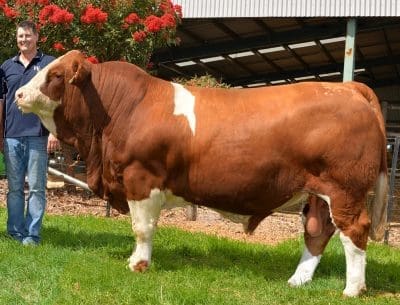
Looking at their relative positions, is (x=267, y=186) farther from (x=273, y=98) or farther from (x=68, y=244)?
(x=68, y=244)

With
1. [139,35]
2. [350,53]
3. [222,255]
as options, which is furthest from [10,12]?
[350,53]

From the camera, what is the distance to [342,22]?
15.0 meters

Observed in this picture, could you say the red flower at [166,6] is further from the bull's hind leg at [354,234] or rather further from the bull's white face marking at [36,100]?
the bull's hind leg at [354,234]

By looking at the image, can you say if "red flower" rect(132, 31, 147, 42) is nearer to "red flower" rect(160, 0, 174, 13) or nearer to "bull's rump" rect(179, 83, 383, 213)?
"red flower" rect(160, 0, 174, 13)

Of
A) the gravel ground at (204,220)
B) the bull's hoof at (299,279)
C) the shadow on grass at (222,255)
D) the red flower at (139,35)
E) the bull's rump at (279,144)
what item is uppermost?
the red flower at (139,35)

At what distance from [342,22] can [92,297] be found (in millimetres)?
12335

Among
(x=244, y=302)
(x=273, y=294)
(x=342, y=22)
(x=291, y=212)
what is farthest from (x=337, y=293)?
(x=342, y=22)

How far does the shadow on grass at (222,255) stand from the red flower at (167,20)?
13.1ft

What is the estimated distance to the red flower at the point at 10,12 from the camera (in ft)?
30.3

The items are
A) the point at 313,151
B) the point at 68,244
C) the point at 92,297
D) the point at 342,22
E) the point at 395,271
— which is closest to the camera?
the point at 92,297

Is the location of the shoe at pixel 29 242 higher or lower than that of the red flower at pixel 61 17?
lower

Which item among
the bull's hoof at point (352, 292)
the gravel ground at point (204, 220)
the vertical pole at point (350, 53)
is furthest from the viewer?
the vertical pole at point (350, 53)

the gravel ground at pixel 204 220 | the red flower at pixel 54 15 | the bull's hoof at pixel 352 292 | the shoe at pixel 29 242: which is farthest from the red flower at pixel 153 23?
the bull's hoof at pixel 352 292

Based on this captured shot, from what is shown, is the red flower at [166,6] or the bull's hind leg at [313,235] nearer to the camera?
the bull's hind leg at [313,235]
